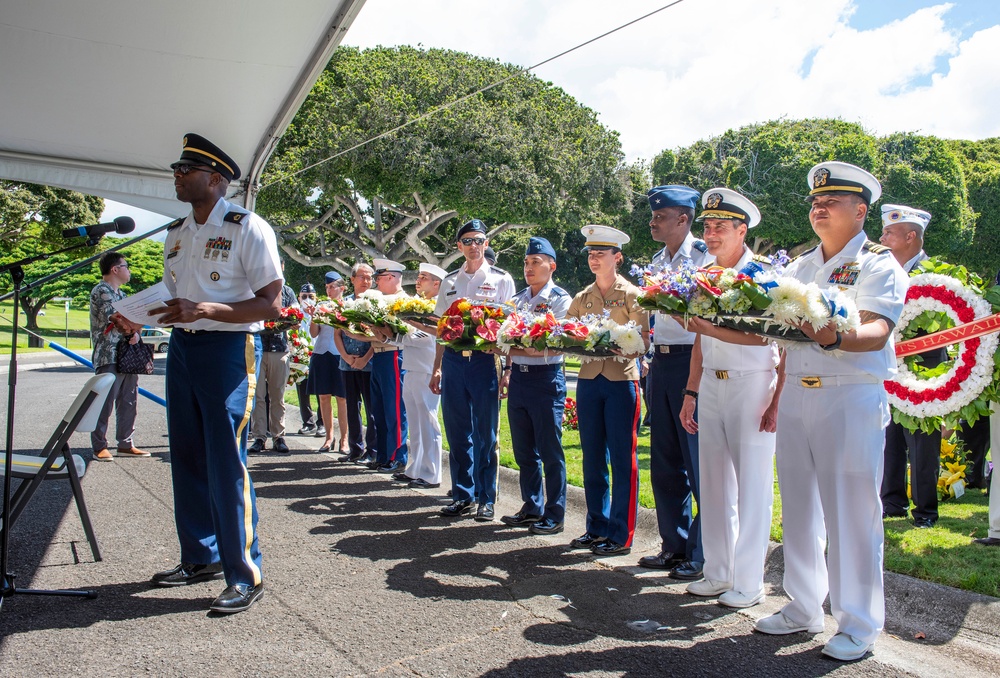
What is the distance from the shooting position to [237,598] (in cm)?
431

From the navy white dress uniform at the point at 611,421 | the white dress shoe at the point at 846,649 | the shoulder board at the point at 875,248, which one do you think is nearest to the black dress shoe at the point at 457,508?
the navy white dress uniform at the point at 611,421

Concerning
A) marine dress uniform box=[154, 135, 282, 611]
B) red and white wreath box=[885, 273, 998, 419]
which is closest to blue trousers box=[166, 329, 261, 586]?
marine dress uniform box=[154, 135, 282, 611]

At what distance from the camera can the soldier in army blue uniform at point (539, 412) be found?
6297mm

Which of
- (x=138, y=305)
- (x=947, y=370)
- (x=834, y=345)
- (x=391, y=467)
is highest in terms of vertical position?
(x=138, y=305)

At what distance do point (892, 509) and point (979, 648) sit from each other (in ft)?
8.51

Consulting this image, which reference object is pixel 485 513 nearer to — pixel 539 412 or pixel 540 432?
pixel 540 432

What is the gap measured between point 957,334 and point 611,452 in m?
2.46

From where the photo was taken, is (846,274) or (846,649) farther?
(846,274)

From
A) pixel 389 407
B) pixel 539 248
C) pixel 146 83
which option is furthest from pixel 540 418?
pixel 146 83

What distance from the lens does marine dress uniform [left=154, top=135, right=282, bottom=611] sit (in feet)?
14.7

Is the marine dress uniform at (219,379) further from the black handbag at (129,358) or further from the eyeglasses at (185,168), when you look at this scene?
the black handbag at (129,358)

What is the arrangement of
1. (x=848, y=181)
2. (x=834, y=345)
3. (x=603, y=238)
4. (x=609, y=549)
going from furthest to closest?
1. (x=603, y=238)
2. (x=609, y=549)
3. (x=848, y=181)
4. (x=834, y=345)

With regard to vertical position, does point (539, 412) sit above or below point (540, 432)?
above

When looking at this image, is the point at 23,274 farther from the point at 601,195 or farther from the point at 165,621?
the point at 601,195
